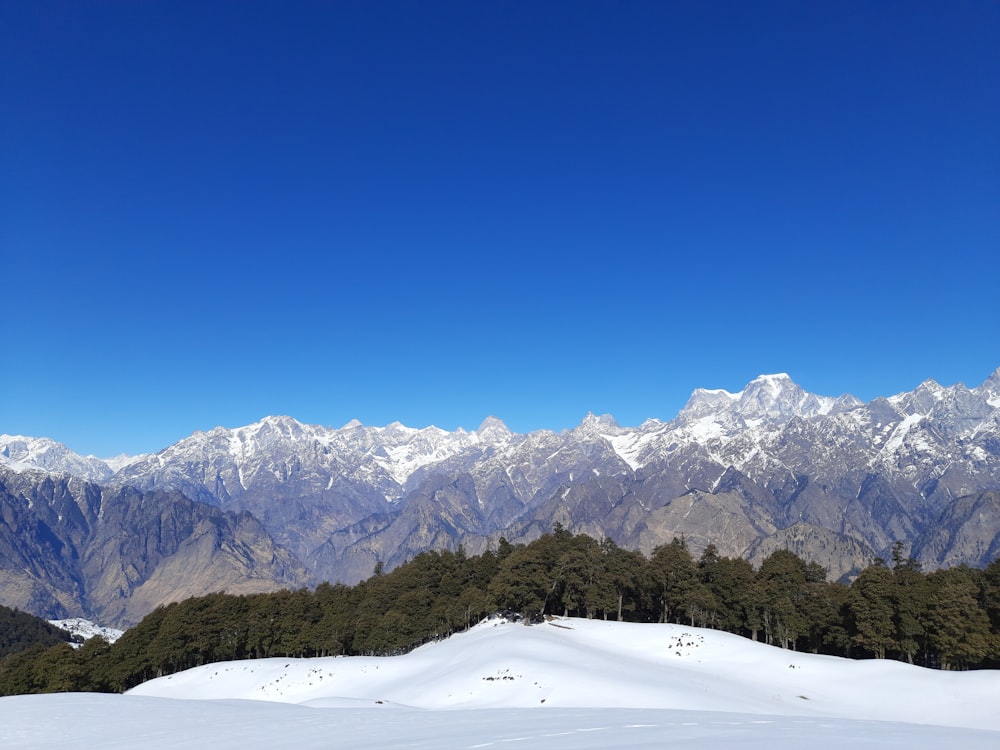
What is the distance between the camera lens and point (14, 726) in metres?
21.2

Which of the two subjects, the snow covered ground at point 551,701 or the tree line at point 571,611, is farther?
the tree line at point 571,611

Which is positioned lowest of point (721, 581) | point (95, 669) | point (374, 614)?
point (95, 669)

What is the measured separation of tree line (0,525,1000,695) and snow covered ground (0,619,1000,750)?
12.5 metres

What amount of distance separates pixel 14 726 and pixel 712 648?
49.8 metres

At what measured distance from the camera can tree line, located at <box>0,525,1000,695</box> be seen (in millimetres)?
61906

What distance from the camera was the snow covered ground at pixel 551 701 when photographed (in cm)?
1661

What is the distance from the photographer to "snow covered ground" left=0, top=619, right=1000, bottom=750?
16609mm

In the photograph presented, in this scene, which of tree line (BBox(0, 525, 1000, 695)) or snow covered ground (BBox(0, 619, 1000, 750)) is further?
tree line (BBox(0, 525, 1000, 695))

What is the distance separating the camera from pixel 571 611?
88.6 m

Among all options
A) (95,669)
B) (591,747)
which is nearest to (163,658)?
(95,669)

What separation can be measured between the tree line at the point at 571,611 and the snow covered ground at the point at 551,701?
1250 cm

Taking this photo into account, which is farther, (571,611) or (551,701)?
(571,611)

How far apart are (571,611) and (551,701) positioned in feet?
195

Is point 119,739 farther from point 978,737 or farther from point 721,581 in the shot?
point 721,581
